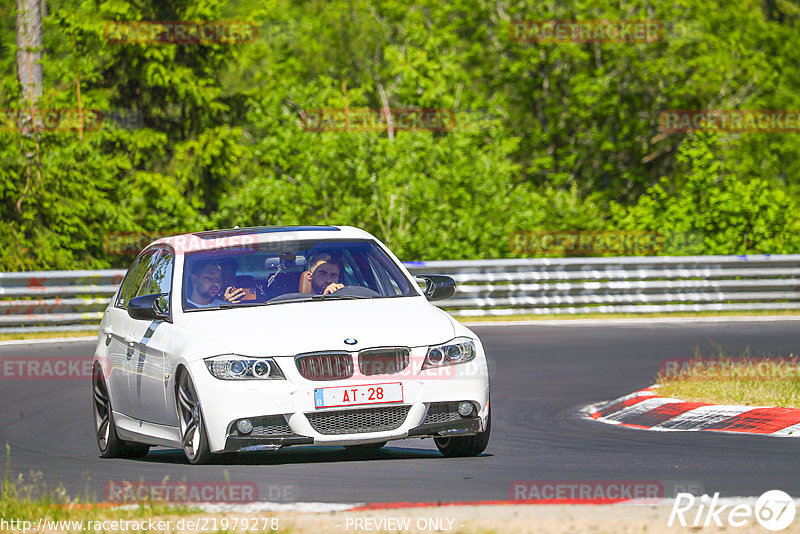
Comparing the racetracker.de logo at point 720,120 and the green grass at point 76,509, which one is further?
the racetracker.de logo at point 720,120

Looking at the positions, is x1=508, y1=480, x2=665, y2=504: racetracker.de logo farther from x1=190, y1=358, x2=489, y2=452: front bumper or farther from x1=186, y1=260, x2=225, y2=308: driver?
x1=186, y1=260, x2=225, y2=308: driver

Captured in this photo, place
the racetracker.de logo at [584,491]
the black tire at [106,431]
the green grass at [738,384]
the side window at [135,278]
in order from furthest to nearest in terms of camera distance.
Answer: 1. the green grass at [738,384]
2. the side window at [135,278]
3. the black tire at [106,431]
4. the racetracker.de logo at [584,491]

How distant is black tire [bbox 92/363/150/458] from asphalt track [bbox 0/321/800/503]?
0.50 feet

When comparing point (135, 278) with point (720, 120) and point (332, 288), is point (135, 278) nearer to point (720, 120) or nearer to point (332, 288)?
point (332, 288)

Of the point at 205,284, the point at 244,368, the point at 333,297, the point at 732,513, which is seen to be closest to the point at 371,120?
the point at 205,284

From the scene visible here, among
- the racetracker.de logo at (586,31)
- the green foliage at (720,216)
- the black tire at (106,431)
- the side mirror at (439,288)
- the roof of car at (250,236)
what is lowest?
the green foliage at (720,216)

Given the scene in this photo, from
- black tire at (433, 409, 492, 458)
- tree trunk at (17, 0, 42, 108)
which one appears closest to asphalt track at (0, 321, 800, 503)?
black tire at (433, 409, 492, 458)

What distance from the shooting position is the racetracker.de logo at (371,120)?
2903cm

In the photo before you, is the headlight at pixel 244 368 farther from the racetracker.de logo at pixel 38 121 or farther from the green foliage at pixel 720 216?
the green foliage at pixel 720 216

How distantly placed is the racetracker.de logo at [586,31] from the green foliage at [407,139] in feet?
0.78

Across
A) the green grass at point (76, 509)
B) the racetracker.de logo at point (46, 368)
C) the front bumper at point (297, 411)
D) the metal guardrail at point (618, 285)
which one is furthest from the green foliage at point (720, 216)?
the green grass at point (76, 509)

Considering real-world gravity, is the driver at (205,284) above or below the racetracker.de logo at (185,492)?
above

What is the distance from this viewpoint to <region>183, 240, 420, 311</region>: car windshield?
31.1 feet

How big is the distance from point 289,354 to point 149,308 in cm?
136
